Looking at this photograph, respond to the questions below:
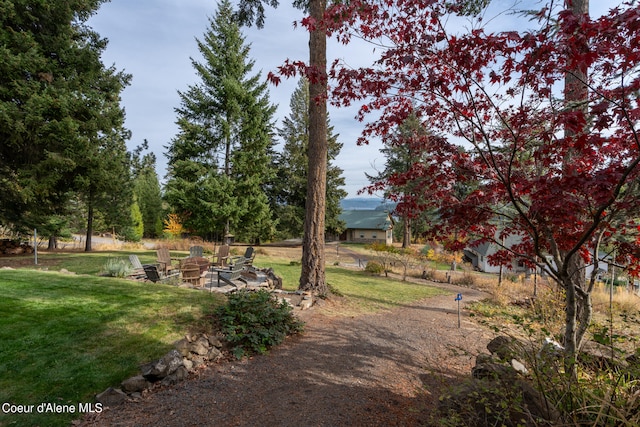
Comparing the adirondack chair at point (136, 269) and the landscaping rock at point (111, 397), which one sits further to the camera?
the adirondack chair at point (136, 269)

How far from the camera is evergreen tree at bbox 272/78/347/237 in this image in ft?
101

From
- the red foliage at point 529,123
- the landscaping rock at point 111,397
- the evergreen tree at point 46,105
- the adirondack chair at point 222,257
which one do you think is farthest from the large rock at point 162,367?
the evergreen tree at point 46,105

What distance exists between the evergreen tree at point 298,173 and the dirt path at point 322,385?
82.2 feet

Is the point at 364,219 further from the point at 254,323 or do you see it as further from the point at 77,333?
the point at 77,333

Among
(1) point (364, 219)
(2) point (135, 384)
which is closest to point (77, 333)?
(2) point (135, 384)

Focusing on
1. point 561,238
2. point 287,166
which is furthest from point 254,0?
point 287,166

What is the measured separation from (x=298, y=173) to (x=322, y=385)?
28.7 metres

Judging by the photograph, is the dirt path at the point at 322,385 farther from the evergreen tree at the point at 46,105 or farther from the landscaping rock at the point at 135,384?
the evergreen tree at the point at 46,105

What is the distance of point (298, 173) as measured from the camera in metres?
31.6

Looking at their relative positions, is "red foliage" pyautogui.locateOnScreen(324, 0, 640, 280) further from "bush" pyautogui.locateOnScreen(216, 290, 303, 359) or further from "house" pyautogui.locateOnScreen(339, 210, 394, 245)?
"house" pyautogui.locateOnScreen(339, 210, 394, 245)

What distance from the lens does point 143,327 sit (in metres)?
4.75

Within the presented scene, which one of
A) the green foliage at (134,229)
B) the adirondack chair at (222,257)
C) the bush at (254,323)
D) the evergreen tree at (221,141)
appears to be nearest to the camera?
the bush at (254,323)

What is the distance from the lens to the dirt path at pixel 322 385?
310cm

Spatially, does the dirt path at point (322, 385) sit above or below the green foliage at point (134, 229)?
below
